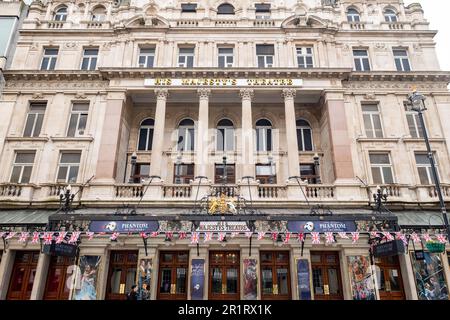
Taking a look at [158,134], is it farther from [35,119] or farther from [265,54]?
[265,54]

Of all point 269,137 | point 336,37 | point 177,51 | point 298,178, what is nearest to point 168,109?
point 177,51

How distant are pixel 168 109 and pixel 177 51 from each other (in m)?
4.13

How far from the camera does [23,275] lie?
15.6 m

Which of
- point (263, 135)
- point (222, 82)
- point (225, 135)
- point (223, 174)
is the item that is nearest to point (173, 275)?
point (223, 174)

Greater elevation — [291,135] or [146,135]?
Result: [146,135]

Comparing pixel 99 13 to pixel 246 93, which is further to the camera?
pixel 99 13

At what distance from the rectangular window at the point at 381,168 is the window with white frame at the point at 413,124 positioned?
2.44 meters

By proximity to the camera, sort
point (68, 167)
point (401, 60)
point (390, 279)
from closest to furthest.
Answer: point (390, 279)
point (68, 167)
point (401, 60)

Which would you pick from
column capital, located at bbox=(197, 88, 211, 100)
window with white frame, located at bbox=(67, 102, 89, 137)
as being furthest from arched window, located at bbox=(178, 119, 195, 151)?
window with white frame, located at bbox=(67, 102, 89, 137)

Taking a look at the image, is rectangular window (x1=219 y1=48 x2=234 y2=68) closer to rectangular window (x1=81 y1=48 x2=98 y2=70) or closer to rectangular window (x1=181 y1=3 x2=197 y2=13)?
rectangular window (x1=181 y1=3 x2=197 y2=13)

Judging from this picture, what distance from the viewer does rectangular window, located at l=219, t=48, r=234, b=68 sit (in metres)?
20.6

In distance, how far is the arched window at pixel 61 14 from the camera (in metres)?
22.8

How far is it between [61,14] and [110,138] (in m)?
12.4
